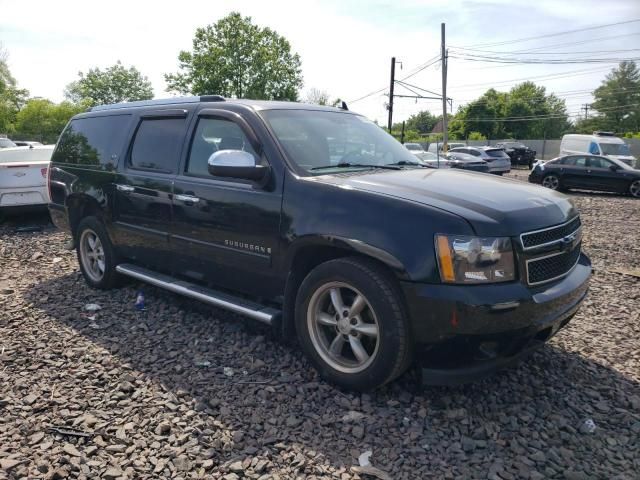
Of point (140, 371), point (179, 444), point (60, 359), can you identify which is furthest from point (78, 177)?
point (179, 444)

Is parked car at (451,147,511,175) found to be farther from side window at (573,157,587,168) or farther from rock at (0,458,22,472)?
rock at (0,458,22,472)

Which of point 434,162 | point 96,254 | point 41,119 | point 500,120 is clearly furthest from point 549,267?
point 500,120

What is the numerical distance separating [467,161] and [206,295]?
828 inches

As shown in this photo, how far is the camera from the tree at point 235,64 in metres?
43.8

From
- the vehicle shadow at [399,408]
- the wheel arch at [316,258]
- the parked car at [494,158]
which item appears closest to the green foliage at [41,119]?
the parked car at [494,158]

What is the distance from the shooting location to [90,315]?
15.4 ft

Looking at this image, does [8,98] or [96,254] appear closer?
[96,254]

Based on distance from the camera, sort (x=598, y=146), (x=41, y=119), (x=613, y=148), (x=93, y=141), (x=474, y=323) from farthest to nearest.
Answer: (x=41, y=119) → (x=613, y=148) → (x=598, y=146) → (x=93, y=141) → (x=474, y=323)

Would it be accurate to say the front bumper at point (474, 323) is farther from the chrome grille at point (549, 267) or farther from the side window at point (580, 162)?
the side window at point (580, 162)

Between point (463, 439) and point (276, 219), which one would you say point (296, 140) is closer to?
point (276, 219)

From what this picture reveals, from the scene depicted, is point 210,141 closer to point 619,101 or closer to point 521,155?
point 521,155

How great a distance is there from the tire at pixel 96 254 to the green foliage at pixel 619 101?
91203 mm

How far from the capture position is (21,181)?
8.80 meters

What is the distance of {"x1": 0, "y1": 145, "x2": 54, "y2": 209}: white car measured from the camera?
871 cm
